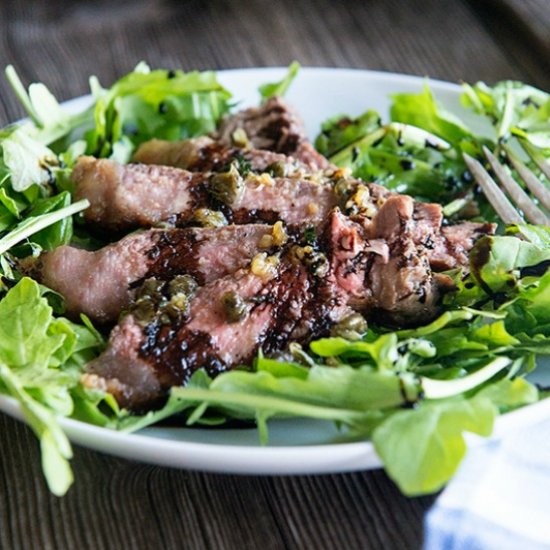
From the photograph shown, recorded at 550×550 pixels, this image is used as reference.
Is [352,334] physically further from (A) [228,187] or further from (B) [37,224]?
(B) [37,224]

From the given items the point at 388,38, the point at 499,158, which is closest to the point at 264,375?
the point at 499,158

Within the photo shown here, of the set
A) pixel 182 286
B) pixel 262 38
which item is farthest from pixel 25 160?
pixel 262 38

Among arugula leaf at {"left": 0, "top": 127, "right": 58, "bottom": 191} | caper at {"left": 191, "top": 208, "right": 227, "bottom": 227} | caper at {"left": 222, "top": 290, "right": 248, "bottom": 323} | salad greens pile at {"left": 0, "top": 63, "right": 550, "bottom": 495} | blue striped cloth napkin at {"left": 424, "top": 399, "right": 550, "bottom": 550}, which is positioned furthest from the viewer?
arugula leaf at {"left": 0, "top": 127, "right": 58, "bottom": 191}

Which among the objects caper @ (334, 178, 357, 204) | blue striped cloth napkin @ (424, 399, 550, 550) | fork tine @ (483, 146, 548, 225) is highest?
caper @ (334, 178, 357, 204)

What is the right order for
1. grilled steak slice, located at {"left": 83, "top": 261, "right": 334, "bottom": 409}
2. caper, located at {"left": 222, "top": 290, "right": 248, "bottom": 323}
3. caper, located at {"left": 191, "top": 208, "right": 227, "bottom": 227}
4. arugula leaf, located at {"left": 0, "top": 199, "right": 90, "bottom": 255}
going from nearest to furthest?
grilled steak slice, located at {"left": 83, "top": 261, "right": 334, "bottom": 409}
caper, located at {"left": 222, "top": 290, "right": 248, "bottom": 323}
arugula leaf, located at {"left": 0, "top": 199, "right": 90, "bottom": 255}
caper, located at {"left": 191, "top": 208, "right": 227, "bottom": 227}

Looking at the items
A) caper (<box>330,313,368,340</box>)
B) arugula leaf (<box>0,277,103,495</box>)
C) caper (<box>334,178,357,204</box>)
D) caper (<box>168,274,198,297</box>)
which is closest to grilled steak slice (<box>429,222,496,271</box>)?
caper (<box>334,178,357,204</box>)

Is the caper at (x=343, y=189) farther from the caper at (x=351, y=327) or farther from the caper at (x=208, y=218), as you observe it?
the caper at (x=351, y=327)

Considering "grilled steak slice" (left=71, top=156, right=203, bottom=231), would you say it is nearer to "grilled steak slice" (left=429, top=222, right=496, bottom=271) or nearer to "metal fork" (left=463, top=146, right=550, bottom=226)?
"grilled steak slice" (left=429, top=222, right=496, bottom=271)
